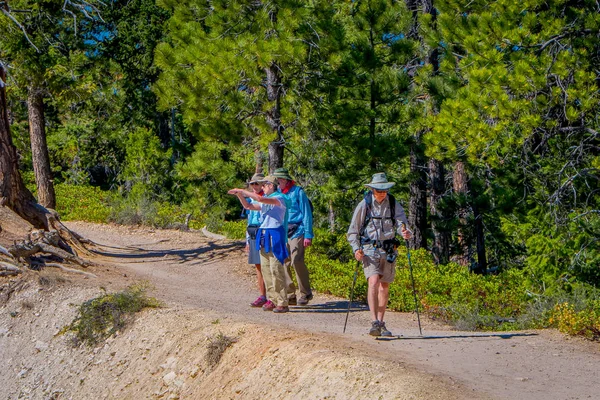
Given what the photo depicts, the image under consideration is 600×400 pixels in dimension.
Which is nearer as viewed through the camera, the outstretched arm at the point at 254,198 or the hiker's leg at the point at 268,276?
the outstretched arm at the point at 254,198

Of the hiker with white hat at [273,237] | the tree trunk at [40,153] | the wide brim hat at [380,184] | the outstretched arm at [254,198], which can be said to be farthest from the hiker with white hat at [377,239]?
the tree trunk at [40,153]

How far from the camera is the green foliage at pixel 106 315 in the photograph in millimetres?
10048

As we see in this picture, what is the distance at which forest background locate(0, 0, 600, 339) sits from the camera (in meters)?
11.4

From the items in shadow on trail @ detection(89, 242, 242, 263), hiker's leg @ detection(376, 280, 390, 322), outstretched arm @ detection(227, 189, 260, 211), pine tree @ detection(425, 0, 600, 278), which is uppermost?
pine tree @ detection(425, 0, 600, 278)

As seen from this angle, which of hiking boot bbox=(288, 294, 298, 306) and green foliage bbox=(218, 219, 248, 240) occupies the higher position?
green foliage bbox=(218, 219, 248, 240)

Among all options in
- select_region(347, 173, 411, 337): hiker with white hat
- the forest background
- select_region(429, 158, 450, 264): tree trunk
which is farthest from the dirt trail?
select_region(429, 158, 450, 264): tree trunk

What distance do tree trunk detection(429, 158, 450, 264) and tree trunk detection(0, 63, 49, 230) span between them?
863cm

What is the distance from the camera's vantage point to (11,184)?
13.6 m

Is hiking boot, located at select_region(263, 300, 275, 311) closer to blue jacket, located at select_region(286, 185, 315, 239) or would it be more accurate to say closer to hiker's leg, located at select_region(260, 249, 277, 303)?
hiker's leg, located at select_region(260, 249, 277, 303)

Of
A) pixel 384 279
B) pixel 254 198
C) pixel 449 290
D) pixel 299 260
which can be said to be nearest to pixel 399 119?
pixel 449 290

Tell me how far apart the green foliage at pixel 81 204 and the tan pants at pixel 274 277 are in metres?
10.1

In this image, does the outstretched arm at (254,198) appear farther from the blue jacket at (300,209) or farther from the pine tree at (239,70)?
the pine tree at (239,70)

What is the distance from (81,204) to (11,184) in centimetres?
929

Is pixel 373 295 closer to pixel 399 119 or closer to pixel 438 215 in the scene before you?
pixel 399 119
